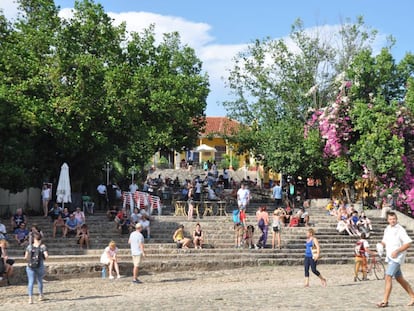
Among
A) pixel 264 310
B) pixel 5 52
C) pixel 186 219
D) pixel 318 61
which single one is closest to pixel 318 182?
pixel 318 61

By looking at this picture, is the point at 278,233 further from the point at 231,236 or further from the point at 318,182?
the point at 318,182

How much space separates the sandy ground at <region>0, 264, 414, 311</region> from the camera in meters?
11.8

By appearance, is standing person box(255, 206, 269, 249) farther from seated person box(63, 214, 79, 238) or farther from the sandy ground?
seated person box(63, 214, 79, 238)

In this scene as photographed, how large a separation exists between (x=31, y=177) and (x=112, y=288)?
33.9 feet

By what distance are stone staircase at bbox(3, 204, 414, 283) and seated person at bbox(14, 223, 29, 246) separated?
0.21 m

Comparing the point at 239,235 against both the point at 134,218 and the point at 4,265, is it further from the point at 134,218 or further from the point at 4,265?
the point at 4,265

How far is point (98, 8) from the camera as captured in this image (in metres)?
25.8

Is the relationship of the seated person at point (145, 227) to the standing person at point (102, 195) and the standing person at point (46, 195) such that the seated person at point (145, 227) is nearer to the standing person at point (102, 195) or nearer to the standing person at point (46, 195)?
the standing person at point (46, 195)

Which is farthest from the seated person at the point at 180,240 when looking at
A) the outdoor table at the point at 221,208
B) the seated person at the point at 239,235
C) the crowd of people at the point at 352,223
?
the crowd of people at the point at 352,223

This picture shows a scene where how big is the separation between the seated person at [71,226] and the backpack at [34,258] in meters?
8.31

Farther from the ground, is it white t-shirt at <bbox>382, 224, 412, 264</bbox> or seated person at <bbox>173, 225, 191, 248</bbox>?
white t-shirt at <bbox>382, 224, 412, 264</bbox>

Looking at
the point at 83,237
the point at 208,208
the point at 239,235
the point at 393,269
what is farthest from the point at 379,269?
the point at 208,208

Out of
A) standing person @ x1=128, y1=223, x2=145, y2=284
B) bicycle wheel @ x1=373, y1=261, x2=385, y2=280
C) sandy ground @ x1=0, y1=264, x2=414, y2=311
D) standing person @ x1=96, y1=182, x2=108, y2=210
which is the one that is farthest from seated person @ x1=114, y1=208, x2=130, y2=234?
bicycle wheel @ x1=373, y1=261, x2=385, y2=280

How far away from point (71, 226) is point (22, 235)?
190 cm
